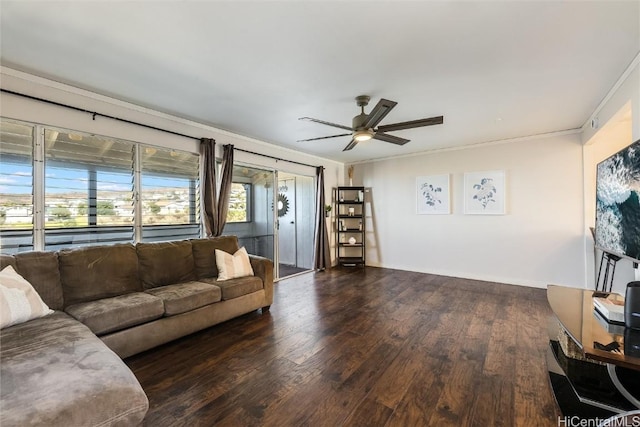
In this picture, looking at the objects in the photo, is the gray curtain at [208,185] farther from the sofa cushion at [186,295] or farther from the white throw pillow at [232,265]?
the sofa cushion at [186,295]

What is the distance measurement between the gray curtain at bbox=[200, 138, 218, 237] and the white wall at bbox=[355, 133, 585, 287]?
3701 millimetres

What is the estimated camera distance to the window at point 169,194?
131 inches

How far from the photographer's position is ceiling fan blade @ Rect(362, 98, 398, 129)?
2270 mm

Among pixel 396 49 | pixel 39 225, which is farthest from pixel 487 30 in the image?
pixel 39 225

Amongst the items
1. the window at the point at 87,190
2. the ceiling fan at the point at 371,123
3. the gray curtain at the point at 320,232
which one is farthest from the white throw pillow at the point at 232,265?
the gray curtain at the point at 320,232

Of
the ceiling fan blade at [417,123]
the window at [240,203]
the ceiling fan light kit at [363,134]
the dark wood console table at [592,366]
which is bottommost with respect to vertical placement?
the dark wood console table at [592,366]

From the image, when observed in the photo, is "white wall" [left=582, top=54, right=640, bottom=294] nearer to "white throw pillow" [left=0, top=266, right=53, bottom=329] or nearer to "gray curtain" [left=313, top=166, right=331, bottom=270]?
Answer: "gray curtain" [left=313, top=166, right=331, bottom=270]

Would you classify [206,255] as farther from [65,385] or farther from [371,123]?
[371,123]

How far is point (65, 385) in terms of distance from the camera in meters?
1.19

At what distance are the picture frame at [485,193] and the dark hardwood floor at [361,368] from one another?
1737 mm

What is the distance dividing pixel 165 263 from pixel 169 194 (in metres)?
1.01

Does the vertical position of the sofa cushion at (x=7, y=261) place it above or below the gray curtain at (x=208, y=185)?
below

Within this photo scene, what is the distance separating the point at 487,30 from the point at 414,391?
2570 mm

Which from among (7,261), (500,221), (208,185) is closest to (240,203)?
(208,185)
